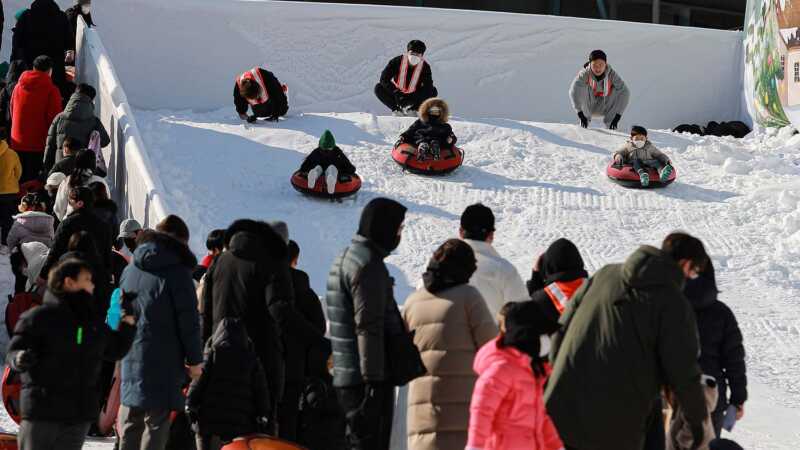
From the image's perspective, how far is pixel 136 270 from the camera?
7.12m

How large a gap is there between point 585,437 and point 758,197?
925 cm

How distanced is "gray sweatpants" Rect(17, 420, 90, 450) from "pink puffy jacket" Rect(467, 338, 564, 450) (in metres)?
1.73

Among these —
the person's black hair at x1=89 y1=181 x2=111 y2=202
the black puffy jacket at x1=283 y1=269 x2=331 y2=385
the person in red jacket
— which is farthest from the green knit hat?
the black puffy jacket at x1=283 y1=269 x2=331 y2=385

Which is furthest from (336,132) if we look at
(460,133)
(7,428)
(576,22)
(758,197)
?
(7,428)

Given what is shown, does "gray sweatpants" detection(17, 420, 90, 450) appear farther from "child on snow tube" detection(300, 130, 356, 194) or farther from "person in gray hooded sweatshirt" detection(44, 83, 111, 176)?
"child on snow tube" detection(300, 130, 356, 194)

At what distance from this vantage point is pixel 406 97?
16734 mm

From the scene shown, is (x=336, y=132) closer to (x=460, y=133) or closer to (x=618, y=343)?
(x=460, y=133)

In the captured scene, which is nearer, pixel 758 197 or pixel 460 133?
pixel 758 197

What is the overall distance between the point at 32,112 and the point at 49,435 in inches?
293

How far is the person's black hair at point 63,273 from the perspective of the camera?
6.48 m

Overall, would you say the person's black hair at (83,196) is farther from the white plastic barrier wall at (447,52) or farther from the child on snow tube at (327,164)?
the white plastic barrier wall at (447,52)

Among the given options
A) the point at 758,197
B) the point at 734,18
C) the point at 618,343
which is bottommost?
the point at 618,343

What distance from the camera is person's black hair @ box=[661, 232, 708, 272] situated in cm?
625

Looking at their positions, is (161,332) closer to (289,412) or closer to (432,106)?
(289,412)
